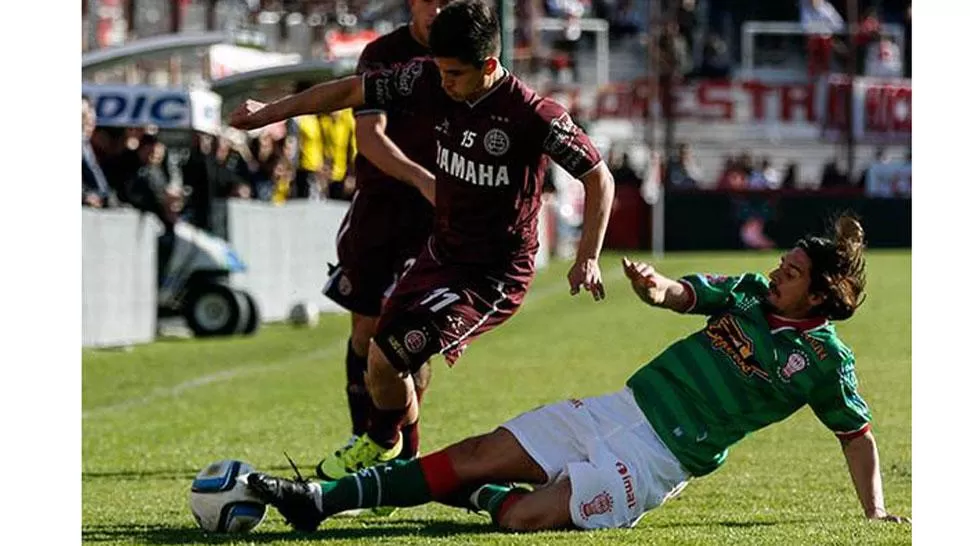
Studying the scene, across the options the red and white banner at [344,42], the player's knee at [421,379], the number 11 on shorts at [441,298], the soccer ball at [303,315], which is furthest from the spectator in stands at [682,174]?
the number 11 on shorts at [441,298]

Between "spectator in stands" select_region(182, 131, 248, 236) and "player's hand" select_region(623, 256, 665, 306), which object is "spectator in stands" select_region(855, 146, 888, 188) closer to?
"spectator in stands" select_region(182, 131, 248, 236)

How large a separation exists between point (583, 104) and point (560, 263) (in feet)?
32.2

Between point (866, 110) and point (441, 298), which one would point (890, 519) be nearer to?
point (441, 298)

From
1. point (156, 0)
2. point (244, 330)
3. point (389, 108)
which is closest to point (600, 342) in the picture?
Answer: point (244, 330)

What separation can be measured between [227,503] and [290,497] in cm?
27

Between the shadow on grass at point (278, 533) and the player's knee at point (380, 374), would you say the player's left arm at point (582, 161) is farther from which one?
the shadow on grass at point (278, 533)

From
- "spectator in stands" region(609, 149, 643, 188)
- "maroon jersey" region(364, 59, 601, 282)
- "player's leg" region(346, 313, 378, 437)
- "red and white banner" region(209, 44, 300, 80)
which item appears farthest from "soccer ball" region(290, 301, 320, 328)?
"spectator in stands" region(609, 149, 643, 188)

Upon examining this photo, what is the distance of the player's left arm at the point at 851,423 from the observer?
6707 mm

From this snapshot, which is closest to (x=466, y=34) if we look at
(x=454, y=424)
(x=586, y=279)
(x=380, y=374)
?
(x=586, y=279)

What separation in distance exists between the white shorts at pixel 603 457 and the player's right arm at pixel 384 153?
1.33 metres

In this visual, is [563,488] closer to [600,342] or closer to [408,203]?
[408,203]

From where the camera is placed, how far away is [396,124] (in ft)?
28.2

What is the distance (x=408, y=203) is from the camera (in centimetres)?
871
